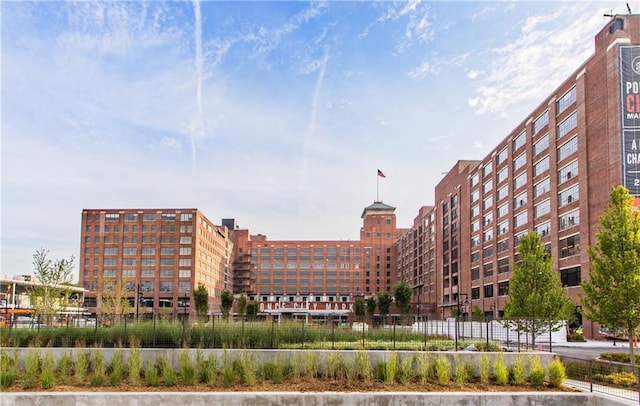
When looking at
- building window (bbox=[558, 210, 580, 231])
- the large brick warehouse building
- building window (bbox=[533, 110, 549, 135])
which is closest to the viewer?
the large brick warehouse building

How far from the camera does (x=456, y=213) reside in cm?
9731

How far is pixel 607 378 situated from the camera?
1848 cm

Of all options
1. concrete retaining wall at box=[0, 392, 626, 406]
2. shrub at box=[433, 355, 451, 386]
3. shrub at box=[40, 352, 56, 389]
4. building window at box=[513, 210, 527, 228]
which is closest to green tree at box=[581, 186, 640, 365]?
concrete retaining wall at box=[0, 392, 626, 406]

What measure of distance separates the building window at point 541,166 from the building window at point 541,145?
113cm

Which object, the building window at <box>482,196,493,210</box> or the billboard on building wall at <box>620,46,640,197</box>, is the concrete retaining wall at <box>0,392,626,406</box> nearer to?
the billboard on building wall at <box>620,46,640,197</box>

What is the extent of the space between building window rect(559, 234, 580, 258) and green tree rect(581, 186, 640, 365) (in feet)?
110

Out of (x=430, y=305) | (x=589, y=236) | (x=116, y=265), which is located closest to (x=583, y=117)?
(x=589, y=236)

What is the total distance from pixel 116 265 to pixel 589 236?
303 feet

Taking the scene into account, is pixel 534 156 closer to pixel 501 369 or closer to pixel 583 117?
pixel 583 117

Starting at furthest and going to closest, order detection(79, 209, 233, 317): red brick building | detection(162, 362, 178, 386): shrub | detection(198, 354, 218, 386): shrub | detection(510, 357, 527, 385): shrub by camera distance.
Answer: detection(79, 209, 233, 317): red brick building, detection(510, 357, 527, 385): shrub, detection(198, 354, 218, 386): shrub, detection(162, 362, 178, 386): shrub

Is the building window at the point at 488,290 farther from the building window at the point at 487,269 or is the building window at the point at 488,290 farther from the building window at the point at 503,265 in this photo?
the building window at the point at 503,265

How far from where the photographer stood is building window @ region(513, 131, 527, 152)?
68.7 m

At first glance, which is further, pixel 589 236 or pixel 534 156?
pixel 534 156

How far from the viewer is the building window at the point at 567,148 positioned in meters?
54.6
